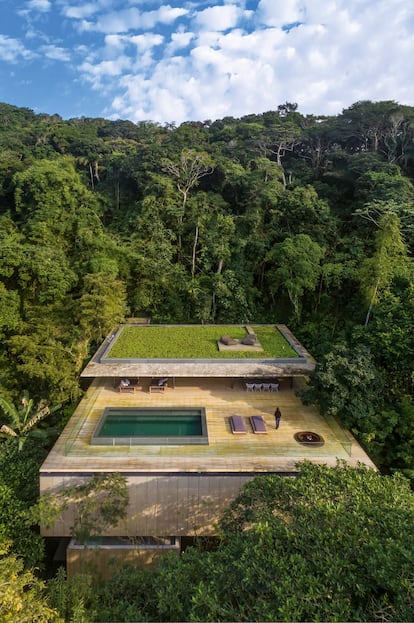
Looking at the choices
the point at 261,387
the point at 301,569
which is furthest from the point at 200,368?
the point at 301,569

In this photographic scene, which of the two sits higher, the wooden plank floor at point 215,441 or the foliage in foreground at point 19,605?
the foliage in foreground at point 19,605

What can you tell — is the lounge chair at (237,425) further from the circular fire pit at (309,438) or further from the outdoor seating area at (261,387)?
the outdoor seating area at (261,387)

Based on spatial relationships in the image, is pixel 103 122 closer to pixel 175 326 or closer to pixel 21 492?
pixel 175 326

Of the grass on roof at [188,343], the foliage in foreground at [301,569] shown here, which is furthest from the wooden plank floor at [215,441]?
the foliage in foreground at [301,569]

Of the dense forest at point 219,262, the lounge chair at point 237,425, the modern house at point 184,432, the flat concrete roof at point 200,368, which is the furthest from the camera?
the flat concrete roof at point 200,368

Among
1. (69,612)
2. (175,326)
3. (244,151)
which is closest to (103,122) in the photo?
(244,151)

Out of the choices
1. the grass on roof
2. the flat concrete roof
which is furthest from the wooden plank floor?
the grass on roof
